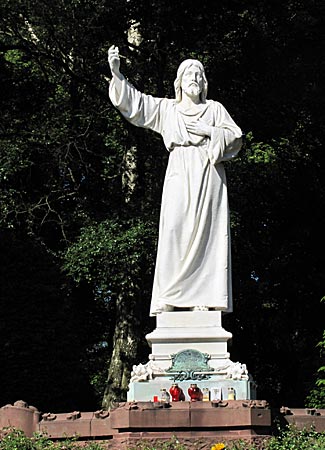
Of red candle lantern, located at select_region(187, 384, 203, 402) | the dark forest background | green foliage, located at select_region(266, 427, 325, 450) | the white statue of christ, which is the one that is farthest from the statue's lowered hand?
the dark forest background

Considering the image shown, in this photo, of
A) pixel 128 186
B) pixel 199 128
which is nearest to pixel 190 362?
pixel 199 128

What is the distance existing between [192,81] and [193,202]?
1.41 metres

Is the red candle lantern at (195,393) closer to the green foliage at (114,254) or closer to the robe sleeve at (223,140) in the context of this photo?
the robe sleeve at (223,140)

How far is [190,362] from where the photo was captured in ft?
38.0

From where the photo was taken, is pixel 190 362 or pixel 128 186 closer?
pixel 190 362

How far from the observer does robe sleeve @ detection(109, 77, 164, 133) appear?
12.5 m

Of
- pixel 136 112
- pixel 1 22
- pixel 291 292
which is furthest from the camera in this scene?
pixel 291 292

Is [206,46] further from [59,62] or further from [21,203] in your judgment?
[21,203]

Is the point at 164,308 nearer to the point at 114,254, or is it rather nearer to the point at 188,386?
the point at 188,386

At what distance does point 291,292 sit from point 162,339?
1158 centimetres

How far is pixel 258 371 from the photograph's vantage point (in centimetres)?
2347

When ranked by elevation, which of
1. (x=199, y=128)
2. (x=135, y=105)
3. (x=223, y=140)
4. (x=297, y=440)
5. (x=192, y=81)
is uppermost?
(x=192, y=81)

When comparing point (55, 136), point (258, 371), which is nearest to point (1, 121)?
point (55, 136)

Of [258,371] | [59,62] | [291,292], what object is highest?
[59,62]
